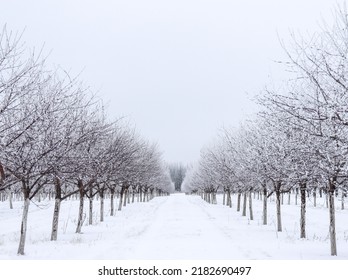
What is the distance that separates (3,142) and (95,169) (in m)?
9.60

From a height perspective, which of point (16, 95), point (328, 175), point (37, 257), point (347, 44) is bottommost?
point (37, 257)

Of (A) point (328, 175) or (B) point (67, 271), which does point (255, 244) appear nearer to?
(A) point (328, 175)

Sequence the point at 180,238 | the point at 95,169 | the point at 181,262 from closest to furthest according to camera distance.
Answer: the point at 181,262 → the point at 180,238 → the point at 95,169

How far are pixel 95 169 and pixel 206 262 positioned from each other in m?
10.9

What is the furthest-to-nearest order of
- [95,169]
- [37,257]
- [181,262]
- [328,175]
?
[95,169]
[37,257]
[328,175]
[181,262]

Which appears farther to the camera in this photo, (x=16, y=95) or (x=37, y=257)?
(x=37, y=257)

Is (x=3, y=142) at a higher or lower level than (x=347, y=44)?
lower

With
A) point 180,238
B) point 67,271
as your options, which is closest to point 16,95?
point 67,271

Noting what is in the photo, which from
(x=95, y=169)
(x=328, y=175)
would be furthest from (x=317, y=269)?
(x=95, y=169)

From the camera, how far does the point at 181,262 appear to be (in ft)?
31.8

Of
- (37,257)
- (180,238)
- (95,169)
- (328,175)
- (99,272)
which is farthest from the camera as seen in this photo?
(95,169)

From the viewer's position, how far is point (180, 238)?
667 inches

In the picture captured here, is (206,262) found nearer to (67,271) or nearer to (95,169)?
(67,271)

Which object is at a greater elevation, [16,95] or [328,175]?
[16,95]
